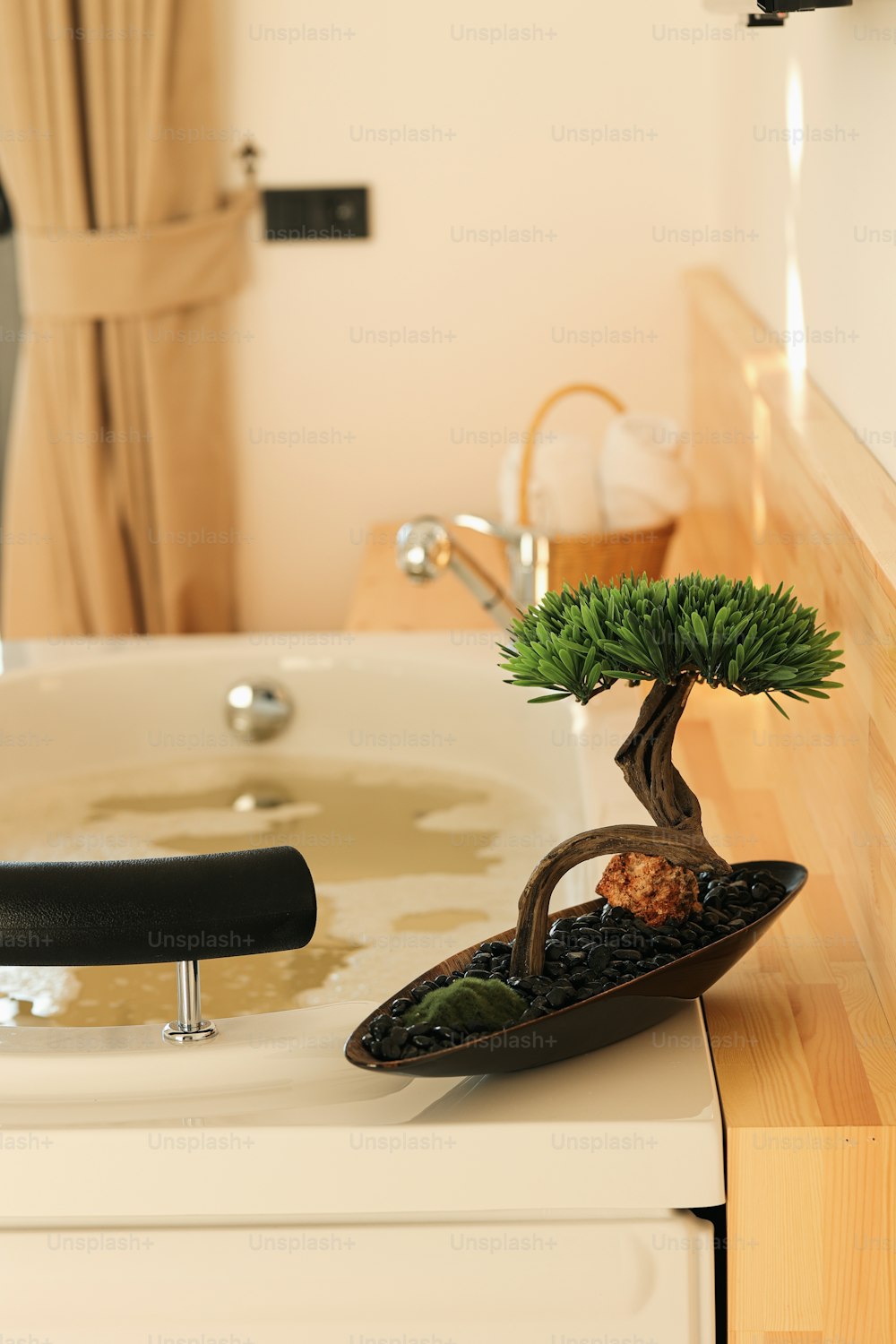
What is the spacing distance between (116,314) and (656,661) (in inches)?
90.1

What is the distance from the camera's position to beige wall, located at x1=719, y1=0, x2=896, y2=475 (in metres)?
1.22

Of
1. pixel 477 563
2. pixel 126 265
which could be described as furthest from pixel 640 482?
pixel 126 265

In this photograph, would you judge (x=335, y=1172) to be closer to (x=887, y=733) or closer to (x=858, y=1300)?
(x=858, y=1300)

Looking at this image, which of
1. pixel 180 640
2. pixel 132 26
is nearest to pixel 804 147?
pixel 180 640

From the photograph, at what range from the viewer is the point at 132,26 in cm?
283

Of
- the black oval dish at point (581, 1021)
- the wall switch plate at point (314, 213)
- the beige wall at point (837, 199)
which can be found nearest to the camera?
the black oval dish at point (581, 1021)

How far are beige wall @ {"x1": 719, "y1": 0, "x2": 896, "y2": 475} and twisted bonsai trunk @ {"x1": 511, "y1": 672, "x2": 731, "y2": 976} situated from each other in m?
0.37

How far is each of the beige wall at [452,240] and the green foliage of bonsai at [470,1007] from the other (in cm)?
225

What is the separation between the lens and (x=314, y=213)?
2.97 metres

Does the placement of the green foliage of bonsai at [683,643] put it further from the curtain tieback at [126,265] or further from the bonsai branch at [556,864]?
the curtain tieback at [126,265]

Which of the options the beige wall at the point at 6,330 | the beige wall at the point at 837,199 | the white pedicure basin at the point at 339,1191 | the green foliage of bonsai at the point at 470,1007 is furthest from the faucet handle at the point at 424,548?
the beige wall at the point at 6,330

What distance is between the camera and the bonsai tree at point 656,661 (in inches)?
34.3

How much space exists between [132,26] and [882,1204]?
259 cm

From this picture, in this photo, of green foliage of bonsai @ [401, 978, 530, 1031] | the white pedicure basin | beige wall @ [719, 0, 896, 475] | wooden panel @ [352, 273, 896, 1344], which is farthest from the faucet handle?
green foliage of bonsai @ [401, 978, 530, 1031]
